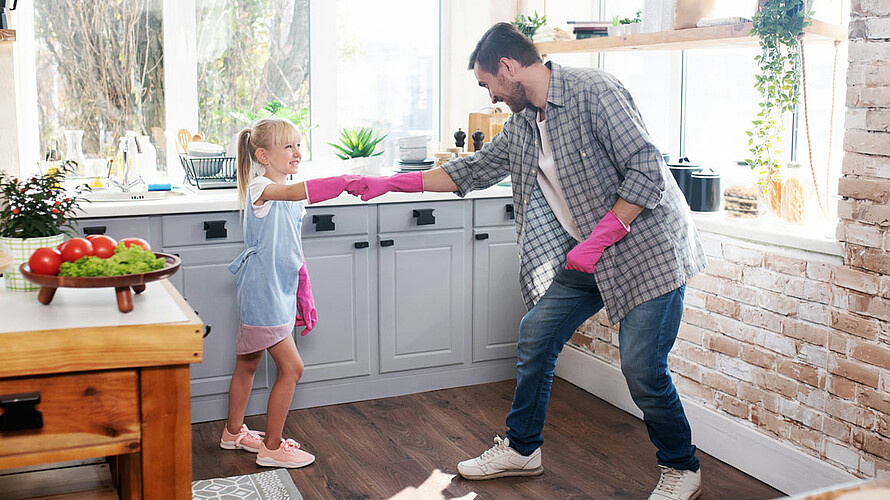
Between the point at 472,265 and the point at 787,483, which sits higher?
the point at 472,265

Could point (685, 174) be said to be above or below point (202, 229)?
above

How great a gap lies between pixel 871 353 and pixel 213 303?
2189 mm

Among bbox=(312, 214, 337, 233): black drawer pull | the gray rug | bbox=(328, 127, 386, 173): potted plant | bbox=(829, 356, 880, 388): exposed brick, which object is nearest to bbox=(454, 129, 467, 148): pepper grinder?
bbox=(328, 127, 386, 173): potted plant

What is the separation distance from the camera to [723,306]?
9.62 feet

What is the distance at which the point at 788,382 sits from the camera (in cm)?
268

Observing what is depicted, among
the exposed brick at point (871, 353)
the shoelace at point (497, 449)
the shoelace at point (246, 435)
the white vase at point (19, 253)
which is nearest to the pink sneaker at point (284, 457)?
the shoelace at point (246, 435)

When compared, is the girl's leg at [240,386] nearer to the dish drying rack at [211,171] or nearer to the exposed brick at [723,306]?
the dish drying rack at [211,171]

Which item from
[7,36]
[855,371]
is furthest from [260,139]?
[855,371]

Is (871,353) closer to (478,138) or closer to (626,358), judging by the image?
(626,358)

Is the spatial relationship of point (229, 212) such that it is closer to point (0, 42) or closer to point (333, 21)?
point (0, 42)

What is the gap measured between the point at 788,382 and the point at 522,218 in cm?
97

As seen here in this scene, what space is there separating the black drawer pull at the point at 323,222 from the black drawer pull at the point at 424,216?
1.15 feet

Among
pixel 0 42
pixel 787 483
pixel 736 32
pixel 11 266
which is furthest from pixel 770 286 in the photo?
pixel 0 42

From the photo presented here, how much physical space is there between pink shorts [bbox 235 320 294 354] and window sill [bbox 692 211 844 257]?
4.88 ft
